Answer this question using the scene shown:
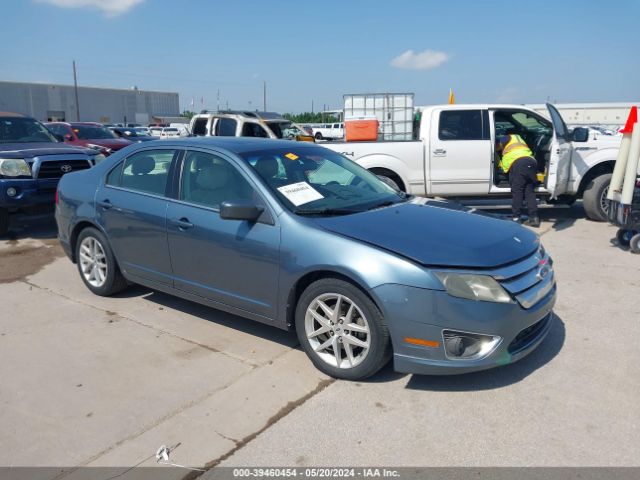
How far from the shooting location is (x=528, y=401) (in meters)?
3.40

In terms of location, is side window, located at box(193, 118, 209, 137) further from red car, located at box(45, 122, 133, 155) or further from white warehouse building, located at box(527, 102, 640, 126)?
white warehouse building, located at box(527, 102, 640, 126)

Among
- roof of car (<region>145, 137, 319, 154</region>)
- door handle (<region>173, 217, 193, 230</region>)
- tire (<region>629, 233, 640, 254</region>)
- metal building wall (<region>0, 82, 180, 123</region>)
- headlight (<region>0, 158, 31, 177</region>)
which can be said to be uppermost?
metal building wall (<region>0, 82, 180, 123</region>)

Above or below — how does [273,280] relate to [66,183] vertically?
below

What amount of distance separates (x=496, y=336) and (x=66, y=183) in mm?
4580

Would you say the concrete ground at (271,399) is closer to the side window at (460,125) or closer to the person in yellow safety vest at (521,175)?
the person in yellow safety vest at (521,175)

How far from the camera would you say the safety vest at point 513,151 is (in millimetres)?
8297

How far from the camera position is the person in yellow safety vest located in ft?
26.7

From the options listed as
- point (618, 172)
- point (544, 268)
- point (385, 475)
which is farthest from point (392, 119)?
point (385, 475)

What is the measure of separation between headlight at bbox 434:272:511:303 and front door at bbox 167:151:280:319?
121 centimetres

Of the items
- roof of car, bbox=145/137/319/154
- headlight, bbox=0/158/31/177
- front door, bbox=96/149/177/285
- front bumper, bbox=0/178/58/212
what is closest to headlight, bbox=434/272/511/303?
roof of car, bbox=145/137/319/154

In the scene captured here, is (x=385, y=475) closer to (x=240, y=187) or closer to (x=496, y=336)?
(x=496, y=336)

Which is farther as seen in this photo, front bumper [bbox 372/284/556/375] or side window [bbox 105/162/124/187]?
side window [bbox 105/162/124/187]

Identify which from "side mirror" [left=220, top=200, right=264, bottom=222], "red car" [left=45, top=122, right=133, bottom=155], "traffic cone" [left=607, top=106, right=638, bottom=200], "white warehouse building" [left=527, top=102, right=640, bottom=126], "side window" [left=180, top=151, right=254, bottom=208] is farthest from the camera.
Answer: "white warehouse building" [left=527, top=102, right=640, bottom=126]

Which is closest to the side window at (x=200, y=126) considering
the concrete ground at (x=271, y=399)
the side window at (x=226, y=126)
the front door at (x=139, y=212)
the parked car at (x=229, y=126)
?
the parked car at (x=229, y=126)
